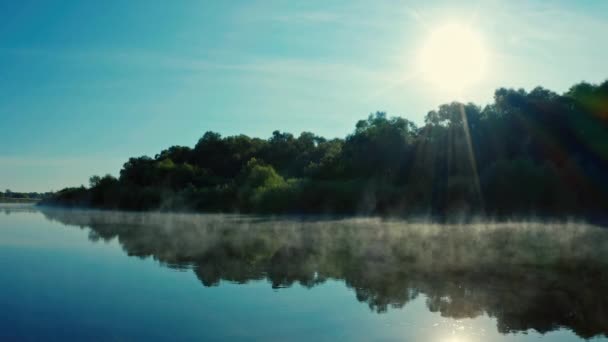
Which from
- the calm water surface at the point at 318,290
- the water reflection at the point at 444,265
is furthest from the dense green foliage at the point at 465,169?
the calm water surface at the point at 318,290

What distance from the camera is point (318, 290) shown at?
14227mm

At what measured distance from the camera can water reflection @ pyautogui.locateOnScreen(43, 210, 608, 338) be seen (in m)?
11.9

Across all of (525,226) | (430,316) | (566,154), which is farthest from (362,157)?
(430,316)

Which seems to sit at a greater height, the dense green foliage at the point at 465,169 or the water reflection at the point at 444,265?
the dense green foliage at the point at 465,169

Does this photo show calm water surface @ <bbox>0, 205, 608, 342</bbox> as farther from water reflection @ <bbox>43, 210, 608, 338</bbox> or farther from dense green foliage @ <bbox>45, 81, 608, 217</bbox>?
dense green foliage @ <bbox>45, 81, 608, 217</bbox>

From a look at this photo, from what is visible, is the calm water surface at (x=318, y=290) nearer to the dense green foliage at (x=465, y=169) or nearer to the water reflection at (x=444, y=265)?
the water reflection at (x=444, y=265)

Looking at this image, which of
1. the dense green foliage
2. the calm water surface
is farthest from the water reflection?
the dense green foliage

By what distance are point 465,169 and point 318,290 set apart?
126 ft

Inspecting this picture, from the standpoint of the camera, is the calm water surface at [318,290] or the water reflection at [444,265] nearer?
the calm water surface at [318,290]

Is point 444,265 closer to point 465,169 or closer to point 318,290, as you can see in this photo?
point 318,290

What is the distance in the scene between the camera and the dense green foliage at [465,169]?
4044cm

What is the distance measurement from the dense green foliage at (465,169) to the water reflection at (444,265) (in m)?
10.8

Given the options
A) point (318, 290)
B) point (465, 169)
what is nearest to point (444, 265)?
point (318, 290)

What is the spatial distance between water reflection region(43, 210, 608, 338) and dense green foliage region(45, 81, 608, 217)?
425 inches
